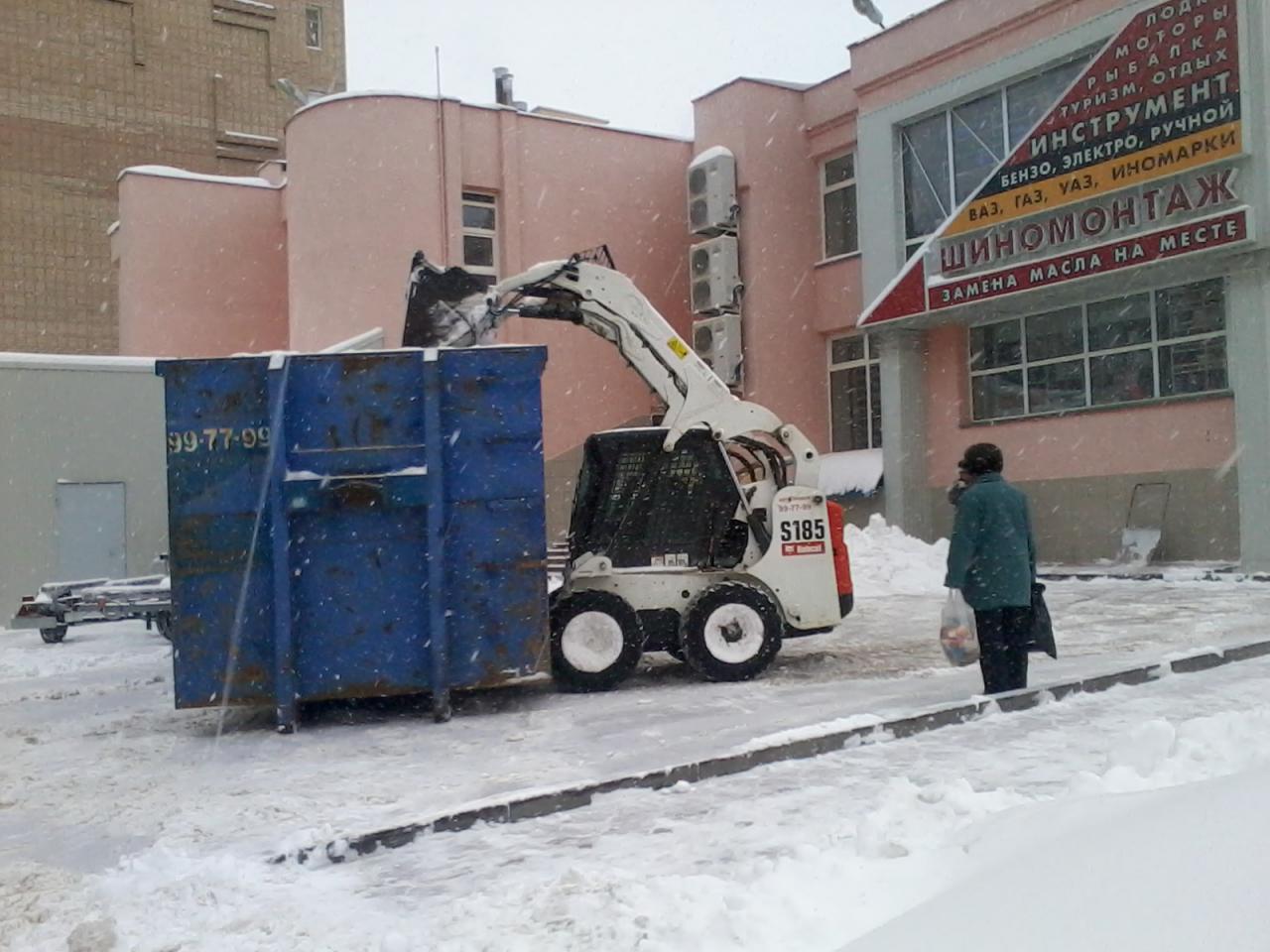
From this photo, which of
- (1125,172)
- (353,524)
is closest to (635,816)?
(353,524)

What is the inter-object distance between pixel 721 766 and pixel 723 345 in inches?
639

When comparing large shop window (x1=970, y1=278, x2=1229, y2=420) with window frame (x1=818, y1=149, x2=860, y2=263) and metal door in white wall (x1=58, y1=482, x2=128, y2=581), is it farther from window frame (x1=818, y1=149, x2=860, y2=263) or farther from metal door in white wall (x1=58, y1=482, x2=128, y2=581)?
metal door in white wall (x1=58, y1=482, x2=128, y2=581)

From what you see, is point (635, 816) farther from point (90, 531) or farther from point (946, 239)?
point (90, 531)

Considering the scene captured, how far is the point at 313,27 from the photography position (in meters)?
51.6

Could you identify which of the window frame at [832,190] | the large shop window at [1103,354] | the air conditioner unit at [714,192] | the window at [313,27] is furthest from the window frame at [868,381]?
the window at [313,27]

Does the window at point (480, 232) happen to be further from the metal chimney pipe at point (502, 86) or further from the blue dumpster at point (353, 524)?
the blue dumpster at point (353, 524)

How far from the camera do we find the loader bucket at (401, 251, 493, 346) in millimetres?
9766

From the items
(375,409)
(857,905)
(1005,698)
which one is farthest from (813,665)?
(857,905)

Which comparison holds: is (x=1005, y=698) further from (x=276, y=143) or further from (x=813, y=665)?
(x=276, y=143)

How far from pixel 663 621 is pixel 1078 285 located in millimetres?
10080

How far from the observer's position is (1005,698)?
7387mm

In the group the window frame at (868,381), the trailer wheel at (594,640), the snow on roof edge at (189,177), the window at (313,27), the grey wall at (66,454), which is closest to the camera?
the trailer wheel at (594,640)

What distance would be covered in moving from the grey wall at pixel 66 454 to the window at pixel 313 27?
1434 inches

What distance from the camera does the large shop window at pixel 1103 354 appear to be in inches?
661
